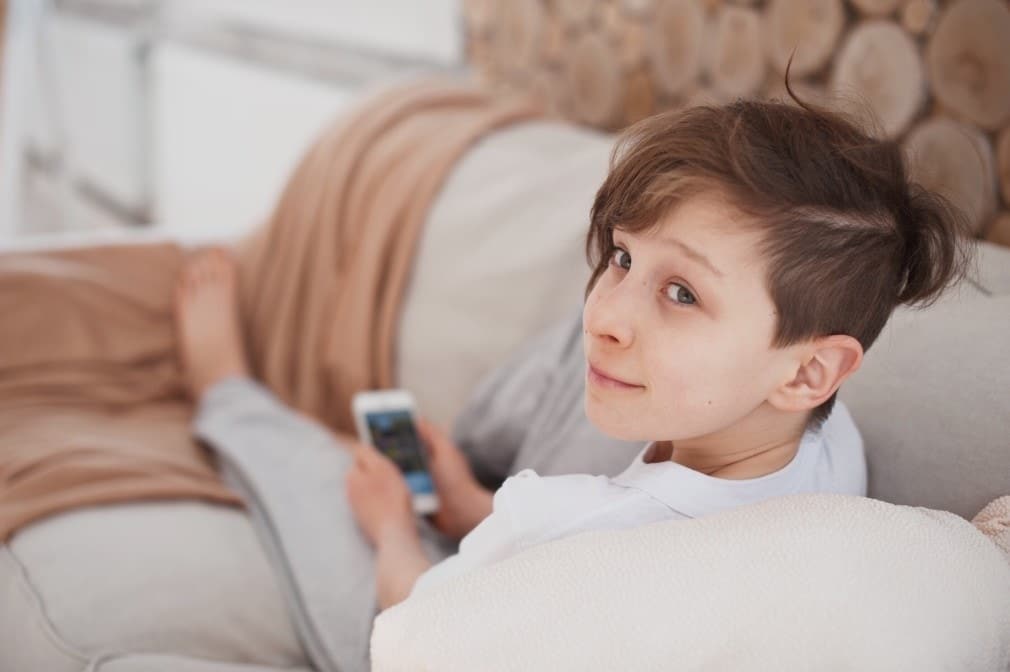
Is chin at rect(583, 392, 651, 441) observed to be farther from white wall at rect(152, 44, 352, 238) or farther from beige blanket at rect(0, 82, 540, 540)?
white wall at rect(152, 44, 352, 238)

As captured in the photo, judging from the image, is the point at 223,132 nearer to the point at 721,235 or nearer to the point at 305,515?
the point at 305,515

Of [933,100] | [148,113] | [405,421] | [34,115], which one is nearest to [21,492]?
[405,421]

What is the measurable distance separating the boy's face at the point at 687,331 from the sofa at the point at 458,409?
19 cm

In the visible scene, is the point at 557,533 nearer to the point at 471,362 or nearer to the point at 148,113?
the point at 471,362

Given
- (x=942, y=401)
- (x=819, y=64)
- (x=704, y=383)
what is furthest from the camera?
(x=819, y=64)

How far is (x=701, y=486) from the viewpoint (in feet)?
2.52

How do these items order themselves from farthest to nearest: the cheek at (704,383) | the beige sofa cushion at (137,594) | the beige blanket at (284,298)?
the beige blanket at (284,298) → the beige sofa cushion at (137,594) → the cheek at (704,383)

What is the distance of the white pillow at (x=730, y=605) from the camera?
0.63 metres

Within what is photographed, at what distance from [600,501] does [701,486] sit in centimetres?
7

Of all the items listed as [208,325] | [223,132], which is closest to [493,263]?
[208,325]

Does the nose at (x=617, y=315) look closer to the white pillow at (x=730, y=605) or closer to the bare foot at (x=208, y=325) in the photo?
the white pillow at (x=730, y=605)

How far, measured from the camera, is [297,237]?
163cm

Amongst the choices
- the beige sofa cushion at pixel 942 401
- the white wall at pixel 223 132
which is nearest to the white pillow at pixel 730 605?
the beige sofa cushion at pixel 942 401

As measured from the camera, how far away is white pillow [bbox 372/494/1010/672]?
2.08 feet
